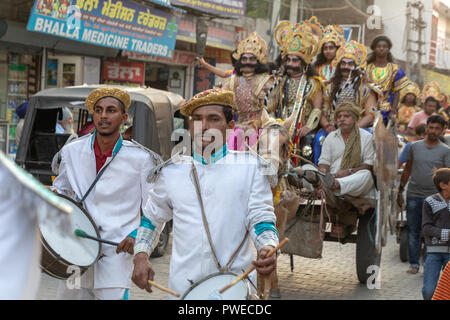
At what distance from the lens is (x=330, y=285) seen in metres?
8.85

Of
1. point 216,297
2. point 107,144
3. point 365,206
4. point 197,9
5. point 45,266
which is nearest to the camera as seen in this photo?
point 216,297

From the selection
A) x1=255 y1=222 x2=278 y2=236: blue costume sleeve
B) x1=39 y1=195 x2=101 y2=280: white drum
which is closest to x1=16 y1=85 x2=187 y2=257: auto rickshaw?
x1=39 y1=195 x2=101 y2=280: white drum

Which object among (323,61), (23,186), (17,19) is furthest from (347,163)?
(17,19)

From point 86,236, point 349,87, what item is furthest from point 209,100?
point 349,87

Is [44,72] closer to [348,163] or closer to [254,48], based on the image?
[254,48]

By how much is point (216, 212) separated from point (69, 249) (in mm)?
1429

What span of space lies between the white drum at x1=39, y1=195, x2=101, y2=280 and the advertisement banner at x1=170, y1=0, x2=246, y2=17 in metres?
15.1

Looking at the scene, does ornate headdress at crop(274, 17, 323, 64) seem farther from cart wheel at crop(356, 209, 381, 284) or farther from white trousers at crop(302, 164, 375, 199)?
cart wheel at crop(356, 209, 381, 284)

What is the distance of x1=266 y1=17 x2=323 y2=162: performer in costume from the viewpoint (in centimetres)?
924

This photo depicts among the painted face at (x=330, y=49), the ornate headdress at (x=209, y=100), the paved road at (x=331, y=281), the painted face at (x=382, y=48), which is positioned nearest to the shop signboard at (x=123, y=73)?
the painted face at (x=382, y=48)

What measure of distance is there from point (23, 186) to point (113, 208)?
340cm

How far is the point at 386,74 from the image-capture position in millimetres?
11062

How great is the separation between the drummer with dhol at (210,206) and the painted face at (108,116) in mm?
1407

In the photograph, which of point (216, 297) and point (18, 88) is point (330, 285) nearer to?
point (216, 297)
